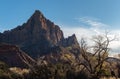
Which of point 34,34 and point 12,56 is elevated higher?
point 34,34

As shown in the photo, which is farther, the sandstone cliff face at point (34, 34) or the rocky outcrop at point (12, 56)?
the sandstone cliff face at point (34, 34)

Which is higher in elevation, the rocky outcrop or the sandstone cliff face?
the sandstone cliff face

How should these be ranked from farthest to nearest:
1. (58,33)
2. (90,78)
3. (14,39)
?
1. (58,33)
2. (14,39)
3. (90,78)

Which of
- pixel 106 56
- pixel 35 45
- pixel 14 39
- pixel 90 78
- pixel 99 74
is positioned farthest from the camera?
pixel 14 39

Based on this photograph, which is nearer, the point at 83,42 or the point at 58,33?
the point at 83,42

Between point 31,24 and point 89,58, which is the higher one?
point 31,24

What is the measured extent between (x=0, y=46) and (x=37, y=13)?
53.6 m

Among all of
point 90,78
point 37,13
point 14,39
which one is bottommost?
point 90,78

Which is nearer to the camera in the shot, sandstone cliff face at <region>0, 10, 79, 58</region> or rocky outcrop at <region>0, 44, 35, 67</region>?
rocky outcrop at <region>0, 44, 35, 67</region>

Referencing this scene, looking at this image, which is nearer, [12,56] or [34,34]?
[12,56]

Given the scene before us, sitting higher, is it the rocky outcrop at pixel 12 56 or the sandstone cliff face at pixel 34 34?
the sandstone cliff face at pixel 34 34

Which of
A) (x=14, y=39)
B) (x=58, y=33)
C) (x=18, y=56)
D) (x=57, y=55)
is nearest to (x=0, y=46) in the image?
(x=18, y=56)

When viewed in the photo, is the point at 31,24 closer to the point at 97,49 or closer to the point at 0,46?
the point at 0,46

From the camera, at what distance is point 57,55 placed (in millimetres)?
132250
